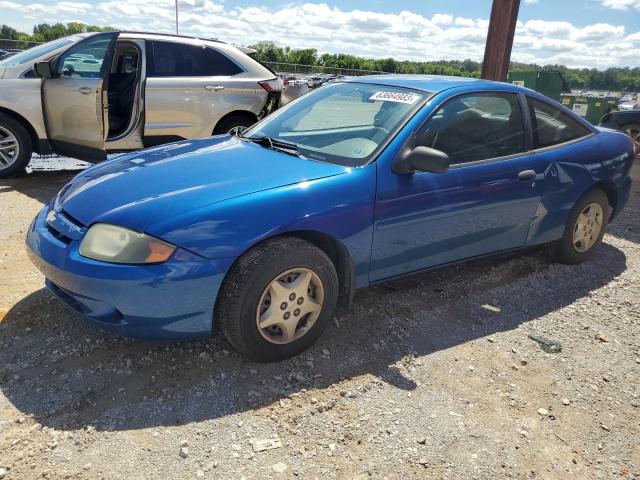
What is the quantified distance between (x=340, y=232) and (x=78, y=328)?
1621 millimetres

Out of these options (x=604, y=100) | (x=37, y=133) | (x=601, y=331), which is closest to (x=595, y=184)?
(x=601, y=331)

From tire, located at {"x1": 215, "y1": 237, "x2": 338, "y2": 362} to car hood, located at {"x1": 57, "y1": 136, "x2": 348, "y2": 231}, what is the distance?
1.15 feet

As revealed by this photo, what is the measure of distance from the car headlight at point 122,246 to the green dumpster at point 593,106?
13.4 metres

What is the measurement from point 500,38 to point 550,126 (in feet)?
21.8

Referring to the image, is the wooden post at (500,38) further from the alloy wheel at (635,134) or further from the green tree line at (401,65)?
the green tree line at (401,65)

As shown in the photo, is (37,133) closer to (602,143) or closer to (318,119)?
(318,119)

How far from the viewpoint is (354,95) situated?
150 inches

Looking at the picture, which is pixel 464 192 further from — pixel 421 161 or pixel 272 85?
pixel 272 85

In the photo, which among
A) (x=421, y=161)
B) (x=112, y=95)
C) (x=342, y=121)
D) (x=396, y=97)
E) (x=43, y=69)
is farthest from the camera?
(x=112, y=95)

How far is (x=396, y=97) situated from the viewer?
11.5ft

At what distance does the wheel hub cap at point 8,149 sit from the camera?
6.11m

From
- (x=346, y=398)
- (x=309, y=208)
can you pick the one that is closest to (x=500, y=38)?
(x=309, y=208)

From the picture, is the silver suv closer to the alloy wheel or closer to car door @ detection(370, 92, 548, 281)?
car door @ detection(370, 92, 548, 281)

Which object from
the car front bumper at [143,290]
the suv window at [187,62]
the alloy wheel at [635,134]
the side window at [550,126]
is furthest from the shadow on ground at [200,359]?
the alloy wheel at [635,134]
